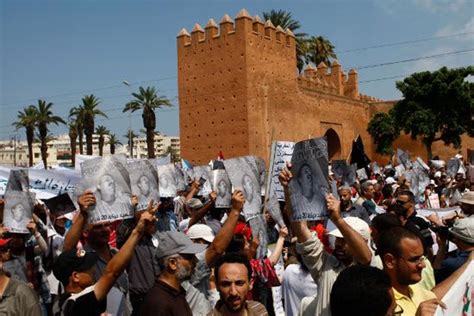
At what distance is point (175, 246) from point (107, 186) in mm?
1085

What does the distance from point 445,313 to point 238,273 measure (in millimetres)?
1113

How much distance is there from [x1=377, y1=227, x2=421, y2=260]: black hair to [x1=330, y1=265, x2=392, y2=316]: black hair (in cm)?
69

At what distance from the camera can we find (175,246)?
3592 millimetres

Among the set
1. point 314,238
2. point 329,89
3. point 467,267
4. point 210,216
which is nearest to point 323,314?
point 314,238

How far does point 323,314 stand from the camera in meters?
3.14

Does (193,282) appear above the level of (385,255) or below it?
below

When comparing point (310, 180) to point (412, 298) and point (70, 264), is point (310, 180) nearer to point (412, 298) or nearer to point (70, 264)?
point (412, 298)

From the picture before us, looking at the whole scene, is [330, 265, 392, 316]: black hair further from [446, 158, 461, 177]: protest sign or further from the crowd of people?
[446, 158, 461, 177]: protest sign

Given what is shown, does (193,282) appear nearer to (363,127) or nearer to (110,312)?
(110,312)

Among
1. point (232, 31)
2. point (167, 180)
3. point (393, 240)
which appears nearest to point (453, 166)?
point (167, 180)

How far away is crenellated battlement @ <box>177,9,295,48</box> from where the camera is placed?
33.3 m

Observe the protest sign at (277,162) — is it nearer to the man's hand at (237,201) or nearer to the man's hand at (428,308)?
the man's hand at (237,201)

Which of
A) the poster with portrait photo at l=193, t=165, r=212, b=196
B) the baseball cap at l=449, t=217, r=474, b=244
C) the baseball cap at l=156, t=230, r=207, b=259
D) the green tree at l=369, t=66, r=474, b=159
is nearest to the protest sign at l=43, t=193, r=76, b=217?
the baseball cap at l=156, t=230, r=207, b=259

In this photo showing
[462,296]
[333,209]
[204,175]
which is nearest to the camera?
[462,296]
